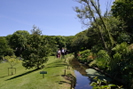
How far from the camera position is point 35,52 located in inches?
603

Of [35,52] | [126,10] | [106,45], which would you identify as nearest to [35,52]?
→ [35,52]

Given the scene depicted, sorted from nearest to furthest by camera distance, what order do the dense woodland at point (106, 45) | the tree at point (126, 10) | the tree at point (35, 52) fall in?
the dense woodland at point (106, 45) < the tree at point (126, 10) < the tree at point (35, 52)

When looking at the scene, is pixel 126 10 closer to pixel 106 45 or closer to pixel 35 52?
pixel 106 45

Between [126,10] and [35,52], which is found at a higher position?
[126,10]

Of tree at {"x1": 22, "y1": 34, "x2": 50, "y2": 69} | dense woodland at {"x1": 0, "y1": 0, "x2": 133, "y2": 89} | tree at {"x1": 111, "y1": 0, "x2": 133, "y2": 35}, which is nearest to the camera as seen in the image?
dense woodland at {"x1": 0, "y1": 0, "x2": 133, "y2": 89}

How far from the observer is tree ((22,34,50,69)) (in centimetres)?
1503

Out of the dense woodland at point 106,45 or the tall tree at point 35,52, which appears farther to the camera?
the tall tree at point 35,52

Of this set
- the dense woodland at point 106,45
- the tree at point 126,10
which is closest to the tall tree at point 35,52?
the dense woodland at point 106,45

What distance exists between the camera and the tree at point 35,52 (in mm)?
15031

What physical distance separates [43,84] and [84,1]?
1085 cm

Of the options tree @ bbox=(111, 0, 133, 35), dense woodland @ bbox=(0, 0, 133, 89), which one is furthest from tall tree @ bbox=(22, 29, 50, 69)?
tree @ bbox=(111, 0, 133, 35)

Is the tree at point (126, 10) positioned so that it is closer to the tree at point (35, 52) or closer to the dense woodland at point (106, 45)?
the dense woodland at point (106, 45)

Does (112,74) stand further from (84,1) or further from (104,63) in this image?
(84,1)

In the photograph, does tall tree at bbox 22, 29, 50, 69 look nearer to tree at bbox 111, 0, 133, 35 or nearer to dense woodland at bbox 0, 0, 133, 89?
dense woodland at bbox 0, 0, 133, 89
